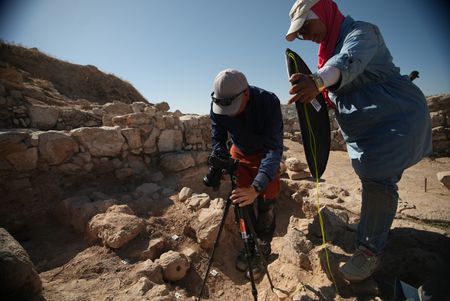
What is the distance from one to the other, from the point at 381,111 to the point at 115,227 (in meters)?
2.91

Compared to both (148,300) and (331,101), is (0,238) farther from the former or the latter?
(331,101)

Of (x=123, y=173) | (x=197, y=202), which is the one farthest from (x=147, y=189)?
(x=197, y=202)

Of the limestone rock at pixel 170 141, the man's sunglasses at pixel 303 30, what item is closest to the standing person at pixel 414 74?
the man's sunglasses at pixel 303 30

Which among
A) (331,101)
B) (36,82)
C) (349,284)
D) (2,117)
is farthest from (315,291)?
(36,82)

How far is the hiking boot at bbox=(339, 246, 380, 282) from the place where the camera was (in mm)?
1730

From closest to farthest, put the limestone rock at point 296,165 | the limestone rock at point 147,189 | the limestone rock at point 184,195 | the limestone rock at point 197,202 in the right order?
the limestone rock at point 197,202 < the limestone rock at point 184,195 < the limestone rock at point 147,189 < the limestone rock at point 296,165

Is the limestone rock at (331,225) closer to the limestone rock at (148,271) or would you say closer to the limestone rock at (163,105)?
the limestone rock at (148,271)

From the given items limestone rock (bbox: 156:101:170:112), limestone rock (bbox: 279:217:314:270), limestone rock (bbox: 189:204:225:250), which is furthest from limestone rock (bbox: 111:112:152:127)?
limestone rock (bbox: 156:101:170:112)

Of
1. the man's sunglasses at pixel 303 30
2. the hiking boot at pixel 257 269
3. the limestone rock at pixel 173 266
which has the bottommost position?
the hiking boot at pixel 257 269

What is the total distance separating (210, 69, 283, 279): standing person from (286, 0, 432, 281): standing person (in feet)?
1.97

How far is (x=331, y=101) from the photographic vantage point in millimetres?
1891

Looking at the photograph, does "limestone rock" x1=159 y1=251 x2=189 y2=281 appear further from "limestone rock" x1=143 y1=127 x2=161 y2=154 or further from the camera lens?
"limestone rock" x1=143 y1=127 x2=161 y2=154

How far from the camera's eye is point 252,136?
235 centimetres

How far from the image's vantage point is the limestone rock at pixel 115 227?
2599 mm
